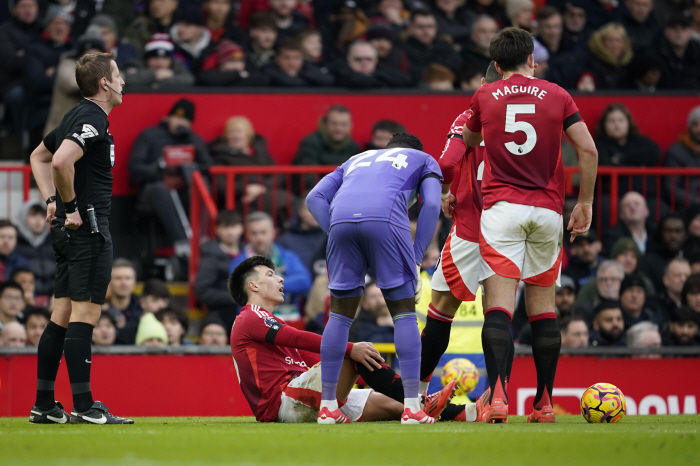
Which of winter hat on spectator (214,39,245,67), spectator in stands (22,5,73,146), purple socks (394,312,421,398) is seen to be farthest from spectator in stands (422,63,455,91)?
purple socks (394,312,421,398)

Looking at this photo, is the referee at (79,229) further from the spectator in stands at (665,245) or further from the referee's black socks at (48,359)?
the spectator in stands at (665,245)

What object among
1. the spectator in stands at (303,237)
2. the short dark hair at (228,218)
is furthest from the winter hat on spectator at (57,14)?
the spectator in stands at (303,237)

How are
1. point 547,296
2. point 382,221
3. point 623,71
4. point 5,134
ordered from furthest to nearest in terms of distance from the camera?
1. point 623,71
2. point 5,134
3. point 547,296
4. point 382,221

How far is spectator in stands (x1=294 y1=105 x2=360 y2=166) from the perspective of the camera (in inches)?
468

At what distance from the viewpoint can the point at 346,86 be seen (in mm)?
12812

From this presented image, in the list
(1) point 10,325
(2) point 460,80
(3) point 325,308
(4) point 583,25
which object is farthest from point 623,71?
(1) point 10,325

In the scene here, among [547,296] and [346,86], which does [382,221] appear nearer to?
[547,296]

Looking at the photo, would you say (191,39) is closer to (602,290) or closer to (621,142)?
(621,142)

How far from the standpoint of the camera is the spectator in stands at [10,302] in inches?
383

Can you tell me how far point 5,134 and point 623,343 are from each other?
309 inches

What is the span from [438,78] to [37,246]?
536 centimetres

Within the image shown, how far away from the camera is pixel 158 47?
12211mm

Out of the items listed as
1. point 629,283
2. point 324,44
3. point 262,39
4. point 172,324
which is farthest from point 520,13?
point 172,324

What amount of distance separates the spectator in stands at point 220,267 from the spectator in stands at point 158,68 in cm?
223
